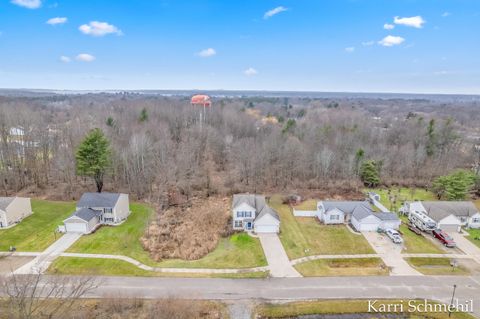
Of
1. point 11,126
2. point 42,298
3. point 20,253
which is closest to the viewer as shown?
point 42,298

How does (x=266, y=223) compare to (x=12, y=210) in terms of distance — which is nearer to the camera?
(x=266, y=223)

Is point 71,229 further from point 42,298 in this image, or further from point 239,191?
point 239,191

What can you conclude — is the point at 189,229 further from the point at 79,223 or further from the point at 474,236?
the point at 474,236

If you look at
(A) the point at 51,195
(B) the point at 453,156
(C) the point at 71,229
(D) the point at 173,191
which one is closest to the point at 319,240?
(D) the point at 173,191

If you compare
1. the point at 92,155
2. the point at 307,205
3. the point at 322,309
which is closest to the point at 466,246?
the point at 307,205

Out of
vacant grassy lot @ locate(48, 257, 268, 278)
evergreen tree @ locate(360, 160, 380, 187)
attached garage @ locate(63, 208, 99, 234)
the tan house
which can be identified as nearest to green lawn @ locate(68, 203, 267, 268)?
attached garage @ locate(63, 208, 99, 234)

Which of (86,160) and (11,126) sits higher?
(11,126)

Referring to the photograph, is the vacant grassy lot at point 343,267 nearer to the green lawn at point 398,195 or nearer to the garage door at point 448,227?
the garage door at point 448,227

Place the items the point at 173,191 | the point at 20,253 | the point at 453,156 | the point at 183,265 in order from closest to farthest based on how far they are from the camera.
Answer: the point at 183,265 → the point at 20,253 → the point at 173,191 → the point at 453,156
